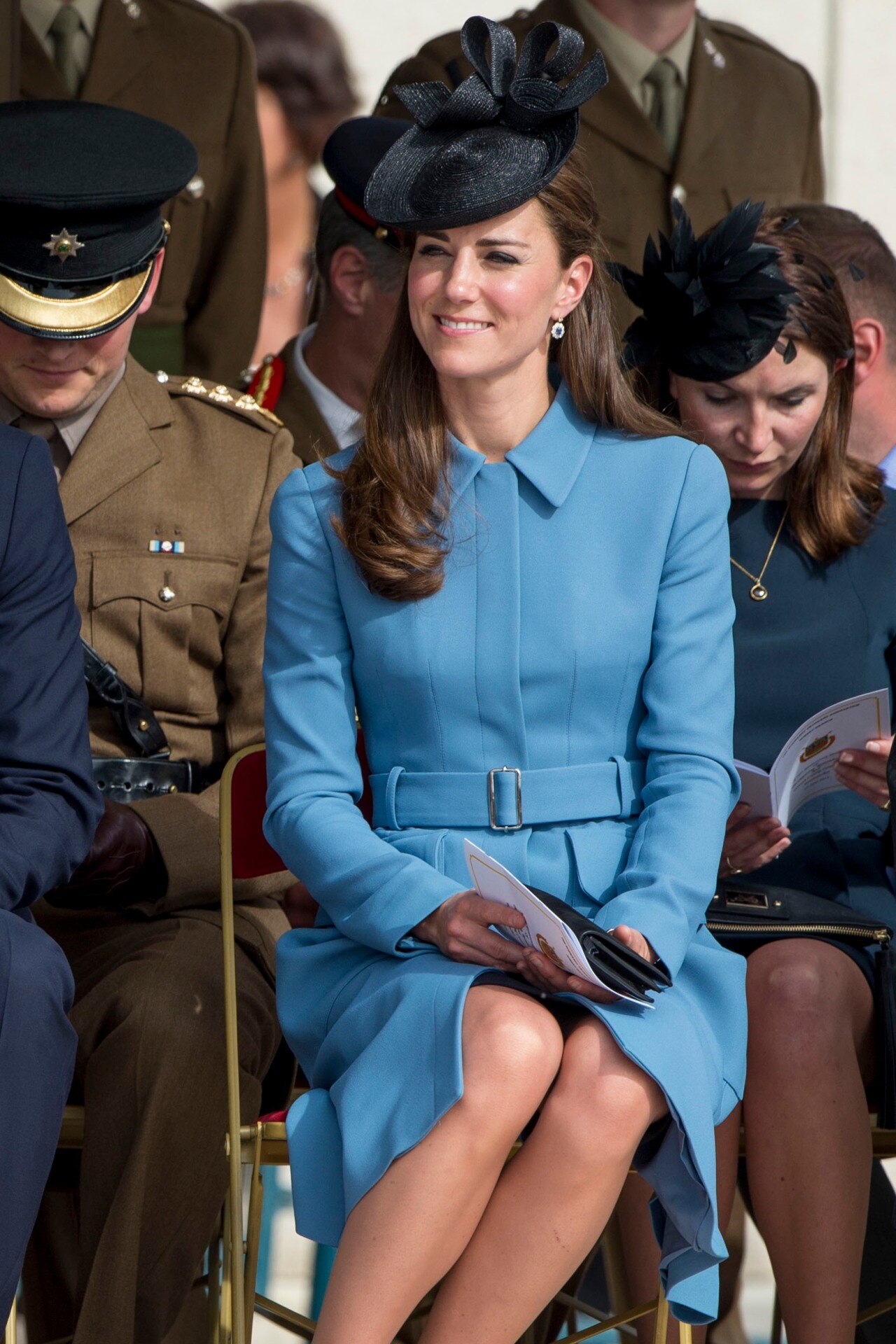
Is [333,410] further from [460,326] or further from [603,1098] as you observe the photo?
[603,1098]

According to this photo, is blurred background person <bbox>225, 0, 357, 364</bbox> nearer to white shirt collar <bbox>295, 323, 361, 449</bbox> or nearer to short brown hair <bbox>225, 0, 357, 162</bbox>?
short brown hair <bbox>225, 0, 357, 162</bbox>

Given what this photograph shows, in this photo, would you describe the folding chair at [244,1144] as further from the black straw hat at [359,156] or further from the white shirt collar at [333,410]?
the black straw hat at [359,156]

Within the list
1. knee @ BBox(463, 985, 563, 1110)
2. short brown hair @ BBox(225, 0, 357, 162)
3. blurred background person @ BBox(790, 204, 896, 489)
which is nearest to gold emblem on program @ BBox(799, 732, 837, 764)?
knee @ BBox(463, 985, 563, 1110)

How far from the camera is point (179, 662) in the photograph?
3324 mm

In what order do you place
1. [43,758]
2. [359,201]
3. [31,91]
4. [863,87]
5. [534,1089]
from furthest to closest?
[863,87] < [31,91] < [359,201] < [43,758] < [534,1089]

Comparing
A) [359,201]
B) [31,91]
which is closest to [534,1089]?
[359,201]

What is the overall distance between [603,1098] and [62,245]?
170 cm

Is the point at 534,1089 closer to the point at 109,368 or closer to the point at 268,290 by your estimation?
the point at 109,368

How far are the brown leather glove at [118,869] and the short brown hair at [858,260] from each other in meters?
1.64

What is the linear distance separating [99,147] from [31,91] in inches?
46.9

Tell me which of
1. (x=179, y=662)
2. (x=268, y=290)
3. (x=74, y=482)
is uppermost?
(x=74, y=482)

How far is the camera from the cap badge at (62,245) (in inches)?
127

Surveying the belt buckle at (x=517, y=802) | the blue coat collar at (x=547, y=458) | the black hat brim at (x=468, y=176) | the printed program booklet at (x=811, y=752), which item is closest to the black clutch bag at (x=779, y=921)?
the printed program booklet at (x=811, y=752)

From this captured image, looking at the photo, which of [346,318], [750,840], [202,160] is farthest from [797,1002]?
[202,160]
